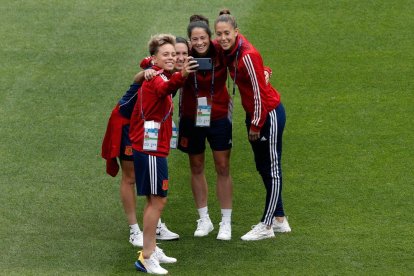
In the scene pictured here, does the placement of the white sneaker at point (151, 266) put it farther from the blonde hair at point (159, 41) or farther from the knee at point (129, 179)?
the blonde hair at point (159, 41)

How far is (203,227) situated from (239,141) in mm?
2399

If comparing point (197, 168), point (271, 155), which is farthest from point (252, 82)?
point (197, 168)

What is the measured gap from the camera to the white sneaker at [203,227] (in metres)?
9.57

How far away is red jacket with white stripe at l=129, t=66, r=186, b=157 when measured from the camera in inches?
334

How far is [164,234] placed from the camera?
946cm

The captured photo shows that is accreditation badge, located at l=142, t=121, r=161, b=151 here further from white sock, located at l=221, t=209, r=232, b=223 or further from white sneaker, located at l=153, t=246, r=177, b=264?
white sock, located at l=221, t=209, r=232, b=223

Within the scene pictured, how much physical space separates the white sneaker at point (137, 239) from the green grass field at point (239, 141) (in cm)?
10

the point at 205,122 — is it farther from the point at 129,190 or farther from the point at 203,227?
the point at 203,227

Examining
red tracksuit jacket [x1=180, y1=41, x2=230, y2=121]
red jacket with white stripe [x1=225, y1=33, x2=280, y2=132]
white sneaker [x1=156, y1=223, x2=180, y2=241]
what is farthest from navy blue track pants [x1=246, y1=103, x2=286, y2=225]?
white sneaker [x1=156, y1=223, x2=180, y2=241]

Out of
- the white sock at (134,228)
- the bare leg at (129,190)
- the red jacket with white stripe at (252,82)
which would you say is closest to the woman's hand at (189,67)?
the red jacket with white stripe at (252,82)

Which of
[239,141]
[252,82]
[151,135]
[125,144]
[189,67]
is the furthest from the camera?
[239,141]

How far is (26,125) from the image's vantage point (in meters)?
12.0

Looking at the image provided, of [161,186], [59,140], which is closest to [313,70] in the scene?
[59,140]

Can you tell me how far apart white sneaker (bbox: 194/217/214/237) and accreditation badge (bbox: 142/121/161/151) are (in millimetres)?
1332
